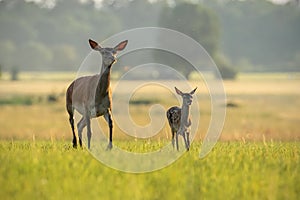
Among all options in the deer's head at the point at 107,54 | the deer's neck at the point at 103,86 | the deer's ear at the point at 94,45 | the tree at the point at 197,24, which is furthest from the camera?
the tree at the point at 197,24

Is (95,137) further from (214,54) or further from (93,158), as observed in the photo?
(214,54)

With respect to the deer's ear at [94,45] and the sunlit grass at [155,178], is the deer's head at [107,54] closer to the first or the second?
the deer's ear at [94,45]

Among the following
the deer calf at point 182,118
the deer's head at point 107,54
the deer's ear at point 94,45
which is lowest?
the deer calf at point 182,118

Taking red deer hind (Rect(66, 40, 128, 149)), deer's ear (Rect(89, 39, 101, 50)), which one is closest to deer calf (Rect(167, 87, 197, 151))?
red deer hind (Rect(66, 40, 128, 149))

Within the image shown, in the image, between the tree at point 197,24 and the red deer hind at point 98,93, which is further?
the tree at point 197,24

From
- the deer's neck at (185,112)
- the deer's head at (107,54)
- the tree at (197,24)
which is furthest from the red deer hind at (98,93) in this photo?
the tree at (197,24)

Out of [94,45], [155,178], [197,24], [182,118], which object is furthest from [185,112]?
[197,24]

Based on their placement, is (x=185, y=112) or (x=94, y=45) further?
(x=185, y=112)

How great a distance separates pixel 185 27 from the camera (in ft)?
459

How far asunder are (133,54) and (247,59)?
5314cm

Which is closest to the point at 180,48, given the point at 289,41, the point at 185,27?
the point at 185,27

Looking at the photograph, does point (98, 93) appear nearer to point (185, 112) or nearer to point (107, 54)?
point (107, 54)

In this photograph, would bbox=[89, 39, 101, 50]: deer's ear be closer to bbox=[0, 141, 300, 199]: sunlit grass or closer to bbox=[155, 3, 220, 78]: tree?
bbox=[0, 141, 300, 199]: sunlit grass

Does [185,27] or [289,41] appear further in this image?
[289,41]
